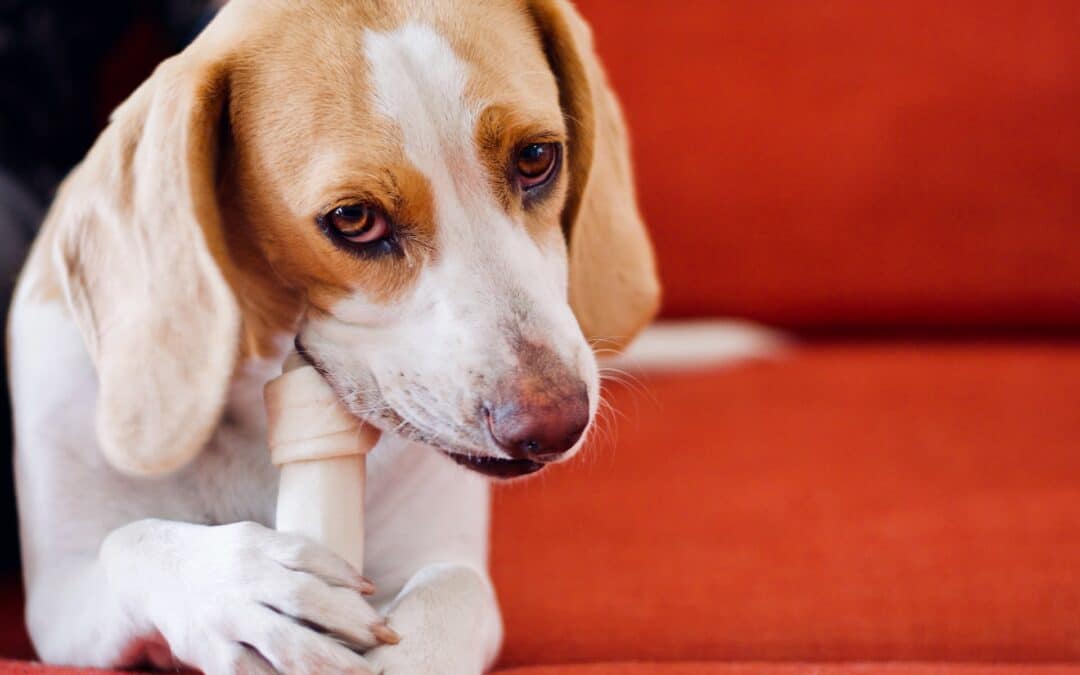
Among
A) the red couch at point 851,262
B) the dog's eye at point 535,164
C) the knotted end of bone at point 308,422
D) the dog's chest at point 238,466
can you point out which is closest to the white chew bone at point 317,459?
the knotted end of bone at point 308,422

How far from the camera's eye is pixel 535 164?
45.3 inches

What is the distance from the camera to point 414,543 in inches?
48.4

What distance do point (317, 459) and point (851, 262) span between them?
1400mm

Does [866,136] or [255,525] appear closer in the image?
[255,525]

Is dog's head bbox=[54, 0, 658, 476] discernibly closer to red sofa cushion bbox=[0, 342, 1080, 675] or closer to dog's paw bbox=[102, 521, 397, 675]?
dog's paw bbox=[102, 521, 397, 675]

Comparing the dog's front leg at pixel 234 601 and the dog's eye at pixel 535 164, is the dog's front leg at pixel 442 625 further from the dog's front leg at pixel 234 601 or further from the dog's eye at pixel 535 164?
the dog's eye at pixel 535 164

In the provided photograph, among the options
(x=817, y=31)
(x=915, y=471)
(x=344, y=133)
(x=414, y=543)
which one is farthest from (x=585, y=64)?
(x=817, y=31)

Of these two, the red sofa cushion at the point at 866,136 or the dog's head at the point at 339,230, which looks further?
the red sofa cushion at the point at 866,136

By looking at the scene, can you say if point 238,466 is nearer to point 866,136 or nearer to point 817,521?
point 817,521

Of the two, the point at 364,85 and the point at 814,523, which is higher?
the point at 364,85

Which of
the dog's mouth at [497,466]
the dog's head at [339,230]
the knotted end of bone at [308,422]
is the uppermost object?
the dog's head at [339,230]

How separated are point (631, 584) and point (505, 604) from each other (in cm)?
16

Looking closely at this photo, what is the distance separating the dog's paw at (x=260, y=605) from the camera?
0.94 m

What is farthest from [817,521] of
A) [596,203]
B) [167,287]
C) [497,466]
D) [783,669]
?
[167,287]
